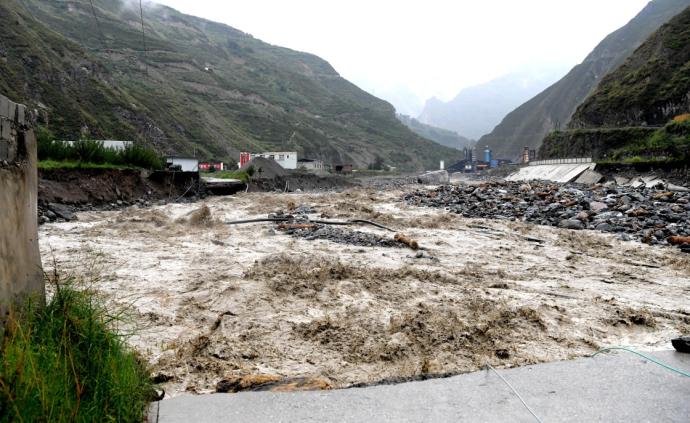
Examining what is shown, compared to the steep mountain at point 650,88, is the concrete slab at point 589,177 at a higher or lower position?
lower

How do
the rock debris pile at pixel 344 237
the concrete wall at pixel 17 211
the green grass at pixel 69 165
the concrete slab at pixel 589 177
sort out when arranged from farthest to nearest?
the concrete slab at pixel 589 177 < the green grass at pixel 69 165 < the rock debris pile at pixel 344 237 < the concrete wall at pixel 17 211

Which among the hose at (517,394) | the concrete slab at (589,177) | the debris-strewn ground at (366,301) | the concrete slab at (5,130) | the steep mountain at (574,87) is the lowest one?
the debris-strewn ground at (366,301)

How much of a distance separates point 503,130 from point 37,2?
130 m

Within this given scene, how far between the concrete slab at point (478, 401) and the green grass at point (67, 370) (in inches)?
10.7

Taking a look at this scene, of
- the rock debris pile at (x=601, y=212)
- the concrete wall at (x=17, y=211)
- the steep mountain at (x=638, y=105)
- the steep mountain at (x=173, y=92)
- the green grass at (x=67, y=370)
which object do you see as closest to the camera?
the green grass at (x=67, y=370)

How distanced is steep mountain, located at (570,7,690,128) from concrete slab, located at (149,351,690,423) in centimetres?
4944

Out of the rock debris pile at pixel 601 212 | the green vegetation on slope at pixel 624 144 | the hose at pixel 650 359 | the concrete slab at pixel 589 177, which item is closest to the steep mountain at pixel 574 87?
the green vegetation on slope at pixel 624 144

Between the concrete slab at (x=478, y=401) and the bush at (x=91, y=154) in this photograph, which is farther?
the bush at (x=91, y=154)

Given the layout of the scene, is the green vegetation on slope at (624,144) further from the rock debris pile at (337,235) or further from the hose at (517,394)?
the hose at (517,394)

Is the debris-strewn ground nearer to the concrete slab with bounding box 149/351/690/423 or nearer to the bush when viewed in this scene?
the concrete slab with bounding box 149/351/690/423

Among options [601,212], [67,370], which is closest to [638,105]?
[601,212]

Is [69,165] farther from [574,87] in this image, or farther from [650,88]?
[574,87]

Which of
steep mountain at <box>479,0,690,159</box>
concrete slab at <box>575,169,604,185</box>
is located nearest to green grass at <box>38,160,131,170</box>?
concrete slab at <box>575,169,604,185</box>

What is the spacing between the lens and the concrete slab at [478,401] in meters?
2.43
